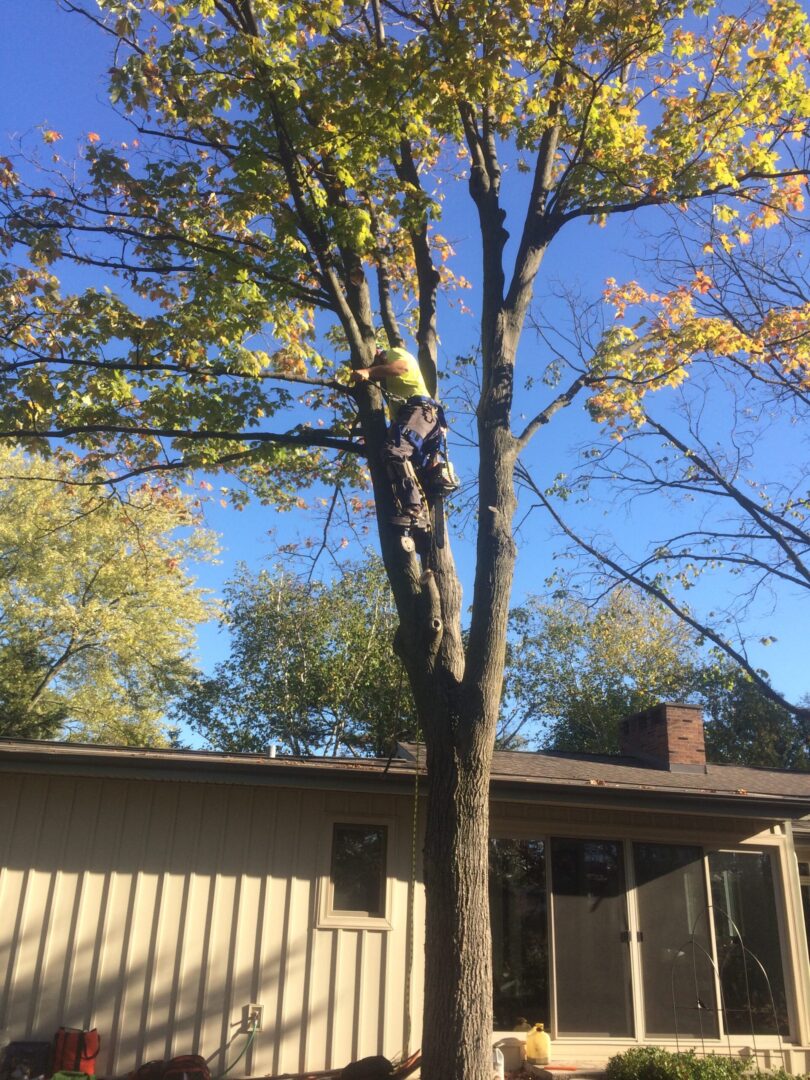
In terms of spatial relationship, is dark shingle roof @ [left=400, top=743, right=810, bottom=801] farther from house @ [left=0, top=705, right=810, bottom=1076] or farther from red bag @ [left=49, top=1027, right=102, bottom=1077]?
red bag @ [left=49, top=1027, right=102, bottom=1077]

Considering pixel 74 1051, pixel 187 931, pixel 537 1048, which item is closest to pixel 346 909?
pixel 187 931

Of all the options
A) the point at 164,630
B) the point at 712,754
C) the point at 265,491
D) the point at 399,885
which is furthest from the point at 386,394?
the point at 712,754

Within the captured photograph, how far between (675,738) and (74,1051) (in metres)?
8.26

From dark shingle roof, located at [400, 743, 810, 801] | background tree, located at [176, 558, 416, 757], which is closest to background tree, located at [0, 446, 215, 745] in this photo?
background tree, located at [176, 558, 416, 757]

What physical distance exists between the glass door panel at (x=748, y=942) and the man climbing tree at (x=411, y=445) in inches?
242

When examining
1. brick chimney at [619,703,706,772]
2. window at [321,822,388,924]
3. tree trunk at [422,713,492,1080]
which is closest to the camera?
tree trunk at [422,713,492,1080]

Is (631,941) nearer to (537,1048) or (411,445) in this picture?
(537,1048)

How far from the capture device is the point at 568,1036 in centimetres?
895

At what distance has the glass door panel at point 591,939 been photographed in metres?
9.08

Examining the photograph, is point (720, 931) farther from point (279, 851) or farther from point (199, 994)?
A: point (199, 994)

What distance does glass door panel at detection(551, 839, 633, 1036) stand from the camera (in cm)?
908

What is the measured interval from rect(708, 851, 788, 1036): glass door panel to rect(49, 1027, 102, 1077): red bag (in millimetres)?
6452

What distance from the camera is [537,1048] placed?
860 cm

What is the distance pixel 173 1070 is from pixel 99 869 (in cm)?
187
